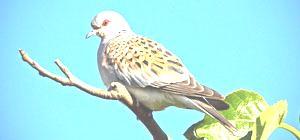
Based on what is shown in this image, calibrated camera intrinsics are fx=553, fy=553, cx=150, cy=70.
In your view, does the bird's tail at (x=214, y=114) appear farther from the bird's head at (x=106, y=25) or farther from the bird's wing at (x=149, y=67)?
the bird's head at (x=106, y=25)

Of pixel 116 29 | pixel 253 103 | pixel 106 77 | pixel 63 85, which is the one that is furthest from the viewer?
pixel 116 29

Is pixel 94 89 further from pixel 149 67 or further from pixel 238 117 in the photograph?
pixel 149 67

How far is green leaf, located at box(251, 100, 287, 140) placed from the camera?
1.85 m

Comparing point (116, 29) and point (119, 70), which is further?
point (116, 29)

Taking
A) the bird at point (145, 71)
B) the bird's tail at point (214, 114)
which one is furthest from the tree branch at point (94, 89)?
the bird at point (145, 71)

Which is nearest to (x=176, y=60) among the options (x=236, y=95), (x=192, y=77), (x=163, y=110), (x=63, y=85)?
(x=192, y=77)

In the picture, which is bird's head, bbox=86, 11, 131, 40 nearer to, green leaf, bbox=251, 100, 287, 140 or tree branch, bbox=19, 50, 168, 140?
tree branch, bbox=19, 50, 168, 140

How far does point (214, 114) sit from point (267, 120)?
0.70 m

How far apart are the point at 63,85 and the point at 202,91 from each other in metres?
1.45

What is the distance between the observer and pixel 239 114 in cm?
229

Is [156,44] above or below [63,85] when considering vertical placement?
above

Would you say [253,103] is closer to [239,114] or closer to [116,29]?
[239,114]

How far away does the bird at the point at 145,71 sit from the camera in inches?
129

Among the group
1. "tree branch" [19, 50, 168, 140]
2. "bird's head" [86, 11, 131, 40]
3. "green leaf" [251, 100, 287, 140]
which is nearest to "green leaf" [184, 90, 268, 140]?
"tree branch" [19, 50, 168, 140]
